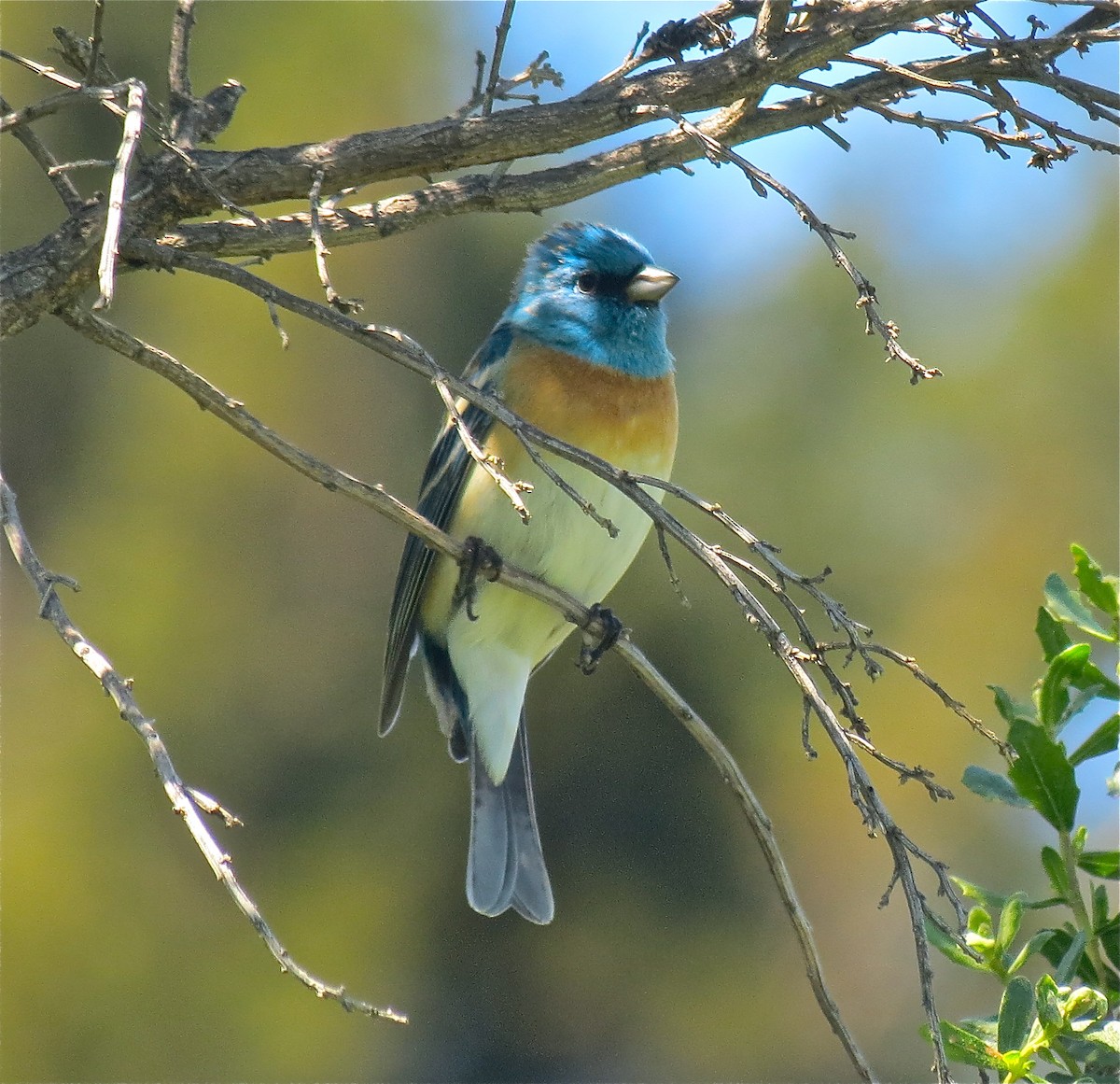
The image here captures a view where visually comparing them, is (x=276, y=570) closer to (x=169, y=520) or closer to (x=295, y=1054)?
(x=169, y=520)

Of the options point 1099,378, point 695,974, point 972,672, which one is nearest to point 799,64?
point 972,672

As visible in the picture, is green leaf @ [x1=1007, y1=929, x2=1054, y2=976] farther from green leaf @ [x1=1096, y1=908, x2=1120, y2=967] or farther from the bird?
the bird

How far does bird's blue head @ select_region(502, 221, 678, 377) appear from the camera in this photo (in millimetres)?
3684

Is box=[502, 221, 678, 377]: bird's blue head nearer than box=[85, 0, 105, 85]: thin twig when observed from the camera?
No

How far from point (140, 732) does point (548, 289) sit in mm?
2393

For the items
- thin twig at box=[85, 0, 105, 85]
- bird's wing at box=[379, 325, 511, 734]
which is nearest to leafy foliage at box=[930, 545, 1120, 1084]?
thin twig at box=[85, 0, 105, 85]

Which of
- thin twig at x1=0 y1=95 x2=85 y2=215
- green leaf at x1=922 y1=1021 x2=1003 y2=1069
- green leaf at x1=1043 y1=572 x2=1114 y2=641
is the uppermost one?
thin twig at x1=0 y1=95 x2=85 y2=215

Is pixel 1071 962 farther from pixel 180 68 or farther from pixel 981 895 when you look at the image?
pixel 180 68

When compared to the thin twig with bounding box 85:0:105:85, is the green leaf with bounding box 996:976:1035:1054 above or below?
below

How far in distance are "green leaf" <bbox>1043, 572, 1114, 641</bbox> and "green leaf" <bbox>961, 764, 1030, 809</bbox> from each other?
24 centimetres

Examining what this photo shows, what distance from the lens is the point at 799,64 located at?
2.21m

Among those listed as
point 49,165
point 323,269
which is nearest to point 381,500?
point 323,269

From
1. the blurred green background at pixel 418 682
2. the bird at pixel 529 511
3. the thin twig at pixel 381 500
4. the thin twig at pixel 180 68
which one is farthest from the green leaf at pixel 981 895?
the blurred green background at pixel 418 682

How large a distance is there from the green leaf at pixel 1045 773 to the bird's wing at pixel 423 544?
6.64ft
